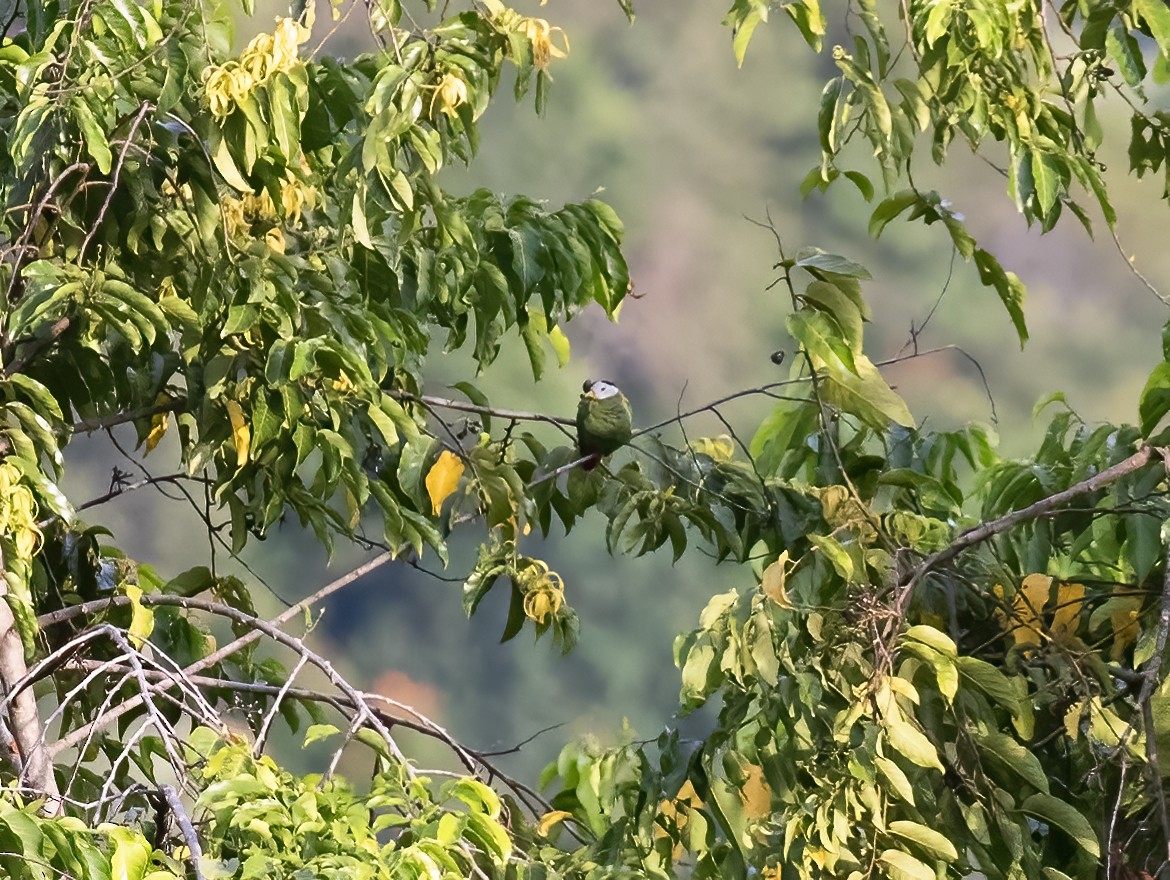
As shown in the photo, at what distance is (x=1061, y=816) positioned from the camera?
1.13 m

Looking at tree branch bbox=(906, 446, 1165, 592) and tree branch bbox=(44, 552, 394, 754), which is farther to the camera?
tree branch bbox=(44, 552, 394, 754)

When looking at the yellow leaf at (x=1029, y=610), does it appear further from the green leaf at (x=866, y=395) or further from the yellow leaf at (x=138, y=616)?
the yellow leaf at (x=138, y=616)

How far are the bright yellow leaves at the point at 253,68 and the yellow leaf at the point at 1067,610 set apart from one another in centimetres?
83

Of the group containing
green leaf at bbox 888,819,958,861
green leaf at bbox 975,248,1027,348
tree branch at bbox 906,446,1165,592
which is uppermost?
green leaf at bbox 975,248,1027,348

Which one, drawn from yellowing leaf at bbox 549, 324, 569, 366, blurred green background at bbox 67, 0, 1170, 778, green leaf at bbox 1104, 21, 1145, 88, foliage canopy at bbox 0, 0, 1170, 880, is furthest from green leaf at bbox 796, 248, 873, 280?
blurred green background at bbox 67, 0, 1170, 778

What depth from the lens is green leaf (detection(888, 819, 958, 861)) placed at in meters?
1.04

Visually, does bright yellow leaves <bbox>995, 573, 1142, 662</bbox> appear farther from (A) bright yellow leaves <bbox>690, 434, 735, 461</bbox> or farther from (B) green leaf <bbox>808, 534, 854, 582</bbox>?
(A) bright yellow leaves <bbox>690, 434, 735, 461</bbox>

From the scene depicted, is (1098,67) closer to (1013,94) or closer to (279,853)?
(1013,94)

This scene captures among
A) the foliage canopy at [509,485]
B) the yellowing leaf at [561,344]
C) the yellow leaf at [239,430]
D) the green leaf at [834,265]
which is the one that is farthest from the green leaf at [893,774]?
the yellowing leaf at [561,344]

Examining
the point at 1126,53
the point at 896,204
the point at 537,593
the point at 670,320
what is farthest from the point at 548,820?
the point at 670,320

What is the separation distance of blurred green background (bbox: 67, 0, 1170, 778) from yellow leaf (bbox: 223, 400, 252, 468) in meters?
1.36

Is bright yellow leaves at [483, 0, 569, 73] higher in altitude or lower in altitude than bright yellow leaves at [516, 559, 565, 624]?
higher

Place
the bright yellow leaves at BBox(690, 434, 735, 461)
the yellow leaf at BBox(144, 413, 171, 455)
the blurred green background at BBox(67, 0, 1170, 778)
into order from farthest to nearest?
1. the blurred green background at BBox(67, 0, 1170, 778)
2. the yellow leaf at BBox(144, 413, 171, 455)
3. the bright yellow leaves at BBox(690, 434, 735, 461)

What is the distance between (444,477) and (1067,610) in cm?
67
